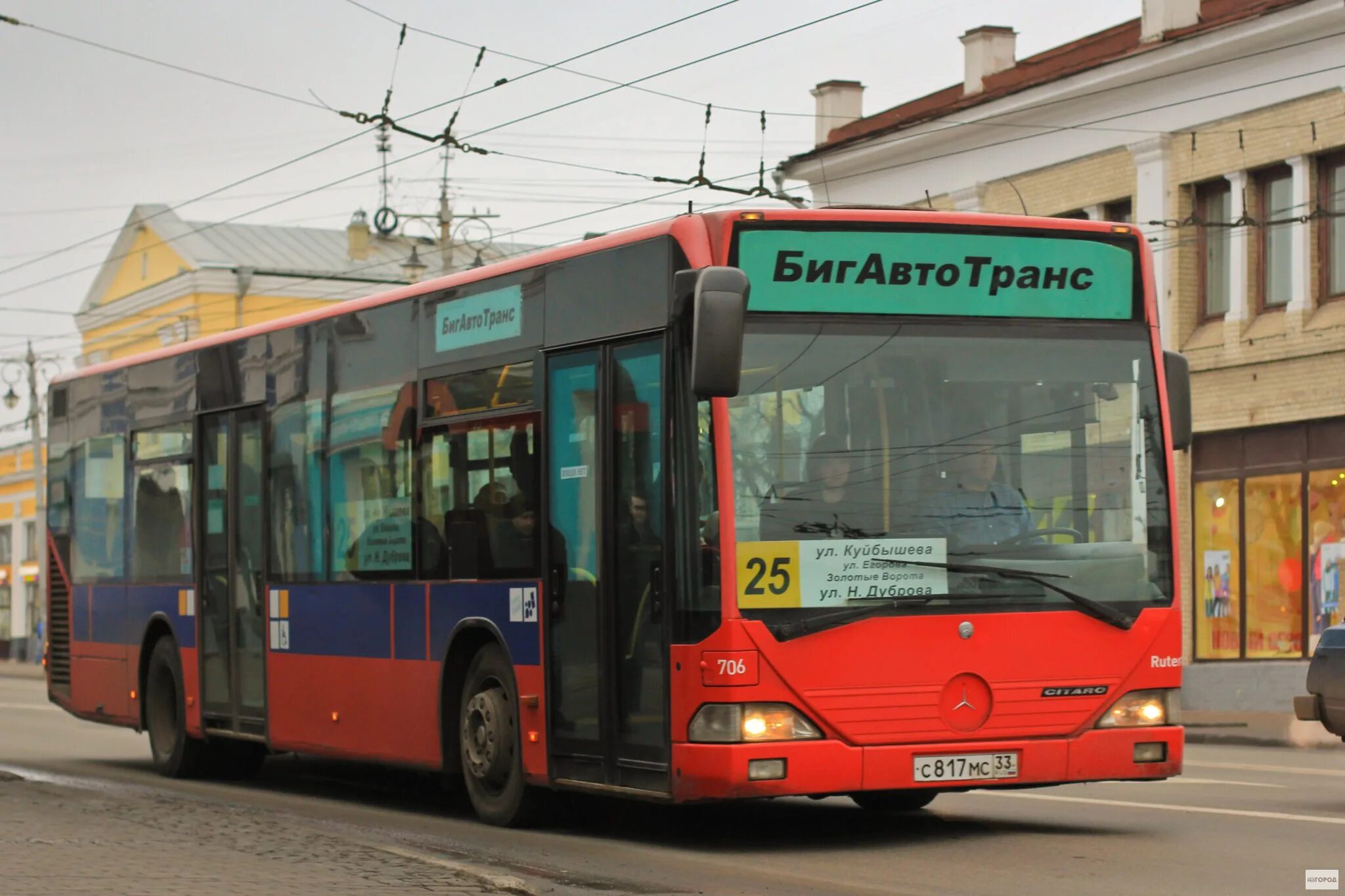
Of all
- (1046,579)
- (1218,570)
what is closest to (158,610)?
(1046,579)

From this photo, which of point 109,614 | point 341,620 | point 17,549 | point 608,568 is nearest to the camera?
point 608,568

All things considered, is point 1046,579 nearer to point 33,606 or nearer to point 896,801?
point 896,801

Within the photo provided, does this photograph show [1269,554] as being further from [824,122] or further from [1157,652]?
[1157,652]

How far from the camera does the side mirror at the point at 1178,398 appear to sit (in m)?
11.5

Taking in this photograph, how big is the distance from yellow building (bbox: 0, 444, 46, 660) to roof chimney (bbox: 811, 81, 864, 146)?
127ft

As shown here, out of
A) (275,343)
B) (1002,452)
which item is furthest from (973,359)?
(275,343)

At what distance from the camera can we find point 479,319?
1288 centimetres

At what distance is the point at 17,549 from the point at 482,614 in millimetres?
61654

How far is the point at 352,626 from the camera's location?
1412cm

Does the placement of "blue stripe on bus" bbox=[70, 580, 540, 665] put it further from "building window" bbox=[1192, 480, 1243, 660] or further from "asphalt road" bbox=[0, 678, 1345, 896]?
"building window" bbox=[1192, 480, 1243, 660]

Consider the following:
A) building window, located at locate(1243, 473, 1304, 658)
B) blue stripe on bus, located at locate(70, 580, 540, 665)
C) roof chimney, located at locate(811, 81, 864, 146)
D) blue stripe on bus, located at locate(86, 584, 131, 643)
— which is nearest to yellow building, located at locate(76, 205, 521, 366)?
roof chimney, located at locate(811, 81, 864, 146)

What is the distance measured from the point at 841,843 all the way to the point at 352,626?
13.1 feet

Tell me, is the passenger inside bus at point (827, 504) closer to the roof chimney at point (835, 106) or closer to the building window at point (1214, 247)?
the building window at point (1214, 247)

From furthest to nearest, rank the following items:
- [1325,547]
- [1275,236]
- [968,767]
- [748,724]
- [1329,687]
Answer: [1275,236], [1325,547], [1329,687], [968,767], [748,724]
